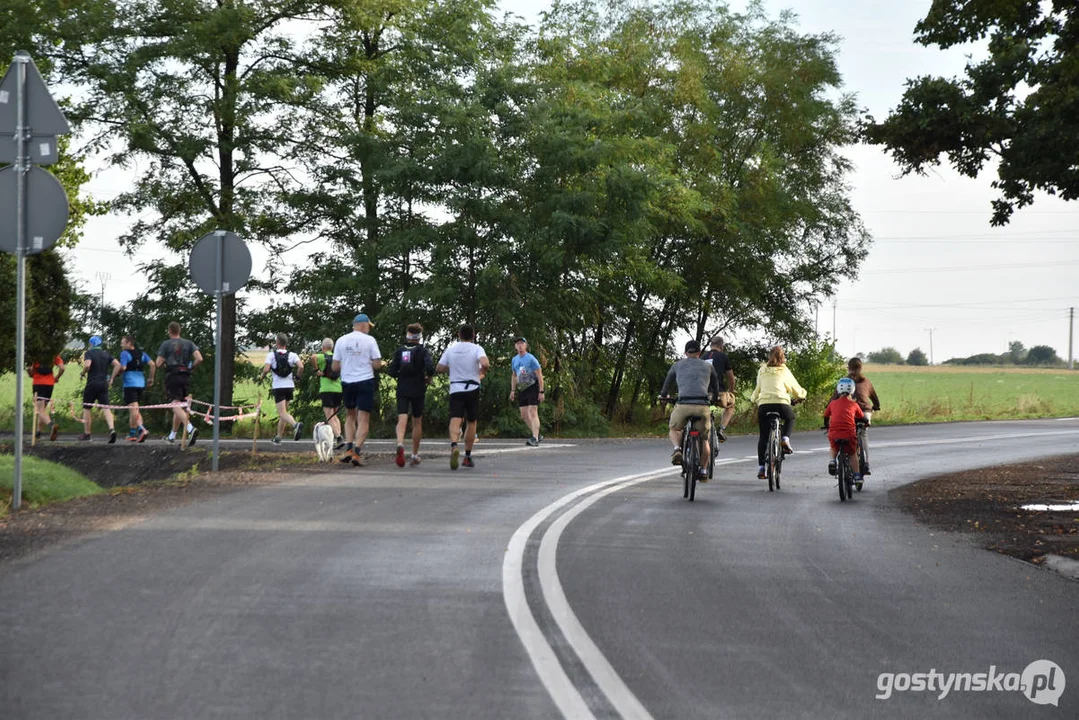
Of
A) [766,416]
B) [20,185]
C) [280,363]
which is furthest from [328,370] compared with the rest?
[20,185]

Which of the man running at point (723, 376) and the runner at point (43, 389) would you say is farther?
the runner at point (43, 389)

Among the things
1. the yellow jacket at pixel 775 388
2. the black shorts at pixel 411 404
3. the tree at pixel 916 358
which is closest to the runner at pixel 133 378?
the black shorts at pixel 411 404

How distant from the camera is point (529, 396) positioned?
23.2m

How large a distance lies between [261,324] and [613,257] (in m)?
9.42

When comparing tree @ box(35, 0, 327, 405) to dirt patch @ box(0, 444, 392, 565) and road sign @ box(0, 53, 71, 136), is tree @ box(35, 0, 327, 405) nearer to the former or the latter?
dirt patch @ box(0, 444, 392, 565)

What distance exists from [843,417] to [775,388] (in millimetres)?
1710

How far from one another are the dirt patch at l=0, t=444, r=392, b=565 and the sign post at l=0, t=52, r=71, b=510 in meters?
0.99

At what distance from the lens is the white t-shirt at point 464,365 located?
1745 centimetres

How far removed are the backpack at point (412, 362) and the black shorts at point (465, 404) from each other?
0.60 meters

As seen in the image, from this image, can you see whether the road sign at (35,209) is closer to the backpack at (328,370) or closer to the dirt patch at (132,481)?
the dirt patch at (132,481)

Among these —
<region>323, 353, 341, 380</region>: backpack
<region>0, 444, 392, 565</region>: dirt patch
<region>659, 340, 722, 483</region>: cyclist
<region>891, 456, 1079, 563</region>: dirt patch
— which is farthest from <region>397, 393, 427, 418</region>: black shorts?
<region>891, 456, 1079, 563</region>: dirt patch

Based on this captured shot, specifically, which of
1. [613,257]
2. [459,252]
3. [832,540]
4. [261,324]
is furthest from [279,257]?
[832,540]

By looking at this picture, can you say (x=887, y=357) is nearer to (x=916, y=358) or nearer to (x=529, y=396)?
(x=916, y=358)

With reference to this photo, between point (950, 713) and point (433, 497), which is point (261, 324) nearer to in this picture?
point (433, 497)
